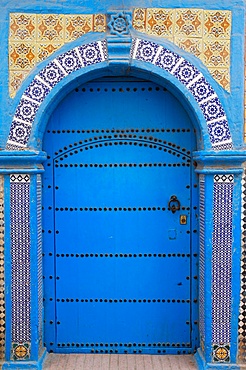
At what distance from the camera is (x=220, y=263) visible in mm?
3789

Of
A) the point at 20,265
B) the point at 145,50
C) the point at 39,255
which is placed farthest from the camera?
the point at 39,255

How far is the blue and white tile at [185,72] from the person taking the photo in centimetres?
369

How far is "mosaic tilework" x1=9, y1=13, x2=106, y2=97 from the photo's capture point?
146 inches

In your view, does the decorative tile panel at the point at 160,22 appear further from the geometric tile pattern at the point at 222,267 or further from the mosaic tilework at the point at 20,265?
the mosaic tilework at the point at 20,265

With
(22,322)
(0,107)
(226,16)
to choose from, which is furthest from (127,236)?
(226,16)

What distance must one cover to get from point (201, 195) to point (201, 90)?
82 cm

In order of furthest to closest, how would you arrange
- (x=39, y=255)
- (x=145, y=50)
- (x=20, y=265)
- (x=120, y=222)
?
(x=120, y=222) → (x=39, y=255) → (x=20, y=265) → (x=145, y=50)

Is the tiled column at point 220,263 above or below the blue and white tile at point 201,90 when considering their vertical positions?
below

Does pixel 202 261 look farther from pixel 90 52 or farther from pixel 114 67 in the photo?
pixel 90 52

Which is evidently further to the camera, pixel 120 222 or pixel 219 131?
pixel 120 222

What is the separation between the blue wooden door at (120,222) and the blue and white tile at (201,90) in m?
0.31

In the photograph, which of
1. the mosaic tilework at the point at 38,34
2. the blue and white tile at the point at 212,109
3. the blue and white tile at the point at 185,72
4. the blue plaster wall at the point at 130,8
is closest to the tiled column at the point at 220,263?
the blue and white tile at the point at 212,109

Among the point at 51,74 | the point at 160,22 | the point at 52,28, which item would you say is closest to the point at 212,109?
the point at 160,22

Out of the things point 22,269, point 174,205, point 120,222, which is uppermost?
point 174,205
